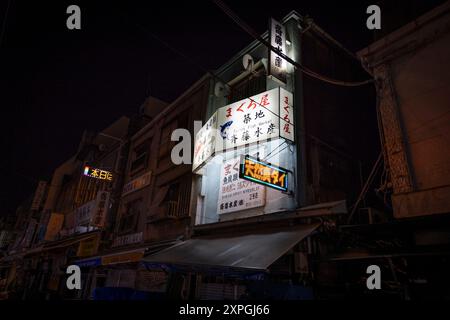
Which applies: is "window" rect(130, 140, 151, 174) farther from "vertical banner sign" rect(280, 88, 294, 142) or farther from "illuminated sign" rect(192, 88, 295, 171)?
"vertical banner sign" rect(280, 88, 294, 142)

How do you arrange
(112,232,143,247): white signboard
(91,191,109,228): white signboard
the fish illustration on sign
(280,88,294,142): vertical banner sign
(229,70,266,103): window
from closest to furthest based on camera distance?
(280,88,294,142): vertical banner sign < the fish illustration on sign < (229,70,266,103): window < (112,232,143,247): white signboard < (91,191,109,228): white signboard

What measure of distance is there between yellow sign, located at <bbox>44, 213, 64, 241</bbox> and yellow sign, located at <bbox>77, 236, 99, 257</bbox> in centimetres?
962

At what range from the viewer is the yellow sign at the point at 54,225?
24966mm

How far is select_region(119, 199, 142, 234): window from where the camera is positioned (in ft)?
53.6

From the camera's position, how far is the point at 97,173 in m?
19.1

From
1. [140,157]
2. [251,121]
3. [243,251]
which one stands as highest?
[140,157]

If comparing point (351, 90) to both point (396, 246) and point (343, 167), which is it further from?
point (396, 246)

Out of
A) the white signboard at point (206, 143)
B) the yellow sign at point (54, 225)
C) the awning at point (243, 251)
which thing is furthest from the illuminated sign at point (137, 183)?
the yellow sign at point (54, 225)

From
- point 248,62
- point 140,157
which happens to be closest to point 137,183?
point 140,157

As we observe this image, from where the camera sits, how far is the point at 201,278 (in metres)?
10.8

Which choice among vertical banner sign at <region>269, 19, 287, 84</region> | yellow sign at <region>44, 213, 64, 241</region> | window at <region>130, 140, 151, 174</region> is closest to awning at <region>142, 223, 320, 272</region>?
vertical banner sign at <region>269, 19, 287, 84</region>

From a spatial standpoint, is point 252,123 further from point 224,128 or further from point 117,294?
point 117,294

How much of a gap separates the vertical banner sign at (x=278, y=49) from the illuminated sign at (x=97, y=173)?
14200 mm

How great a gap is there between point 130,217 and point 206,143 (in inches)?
329
